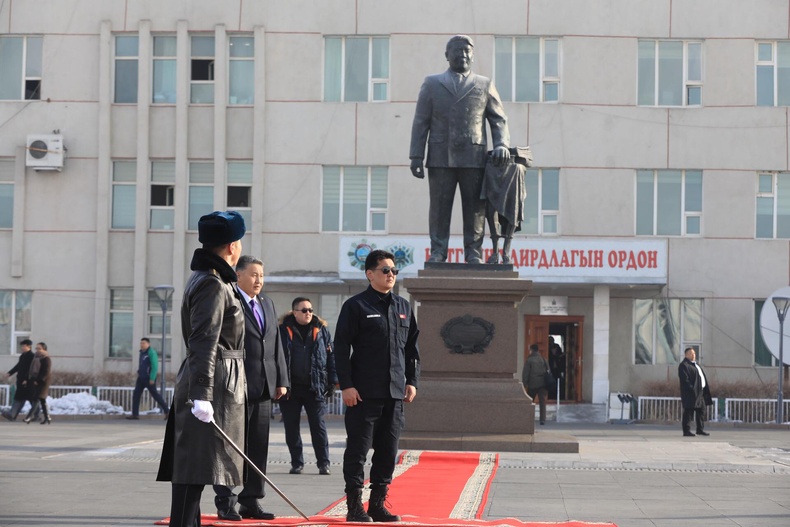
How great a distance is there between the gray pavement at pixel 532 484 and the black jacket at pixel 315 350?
3.21ft

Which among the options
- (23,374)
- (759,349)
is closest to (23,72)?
(23,374)

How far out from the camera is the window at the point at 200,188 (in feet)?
111

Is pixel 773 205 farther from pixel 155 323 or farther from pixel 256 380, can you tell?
pixel 256 380

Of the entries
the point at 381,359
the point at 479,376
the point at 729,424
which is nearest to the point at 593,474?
the point at 479,376

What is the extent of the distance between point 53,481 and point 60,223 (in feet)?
73.9

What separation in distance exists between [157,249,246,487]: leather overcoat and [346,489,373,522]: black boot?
1.73m

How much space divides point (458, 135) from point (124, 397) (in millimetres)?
16351

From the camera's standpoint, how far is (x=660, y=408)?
97.7 ft

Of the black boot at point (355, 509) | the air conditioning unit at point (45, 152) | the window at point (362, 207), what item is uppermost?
the air conditioning unit at point (45, 152)

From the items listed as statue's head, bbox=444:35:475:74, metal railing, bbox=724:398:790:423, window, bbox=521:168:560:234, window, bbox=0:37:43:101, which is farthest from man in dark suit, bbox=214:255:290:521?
window, bbox=0:37:43:101

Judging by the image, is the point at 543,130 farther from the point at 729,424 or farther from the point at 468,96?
the point at 468,96

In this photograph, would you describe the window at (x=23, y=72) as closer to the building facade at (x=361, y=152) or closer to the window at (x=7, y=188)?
the building facade at (x=361, y=152)

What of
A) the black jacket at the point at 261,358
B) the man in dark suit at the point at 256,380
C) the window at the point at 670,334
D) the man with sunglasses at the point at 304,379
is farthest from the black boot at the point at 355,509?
A: the window at the point at 670,334

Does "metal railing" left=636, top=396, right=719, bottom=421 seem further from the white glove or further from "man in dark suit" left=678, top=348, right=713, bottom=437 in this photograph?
the white glove
